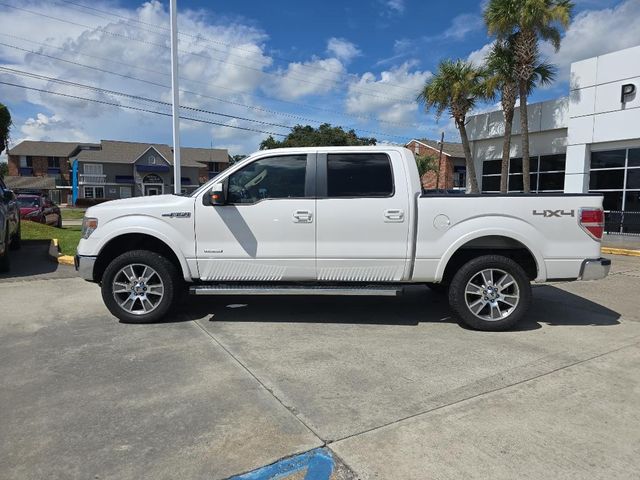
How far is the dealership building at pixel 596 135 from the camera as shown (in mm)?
16281

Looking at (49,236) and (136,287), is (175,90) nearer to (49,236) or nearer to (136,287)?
(49,236)

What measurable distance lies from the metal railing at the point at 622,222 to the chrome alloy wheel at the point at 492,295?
14.1m

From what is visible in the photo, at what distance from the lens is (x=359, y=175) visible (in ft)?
18.2

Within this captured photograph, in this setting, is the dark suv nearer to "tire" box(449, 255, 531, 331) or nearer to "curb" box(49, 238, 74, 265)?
"curb" box(49, 238, 74, 265)

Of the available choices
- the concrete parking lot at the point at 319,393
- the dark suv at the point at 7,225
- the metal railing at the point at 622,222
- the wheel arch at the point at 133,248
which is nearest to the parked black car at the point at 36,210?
the dark suv at the point at 7,225

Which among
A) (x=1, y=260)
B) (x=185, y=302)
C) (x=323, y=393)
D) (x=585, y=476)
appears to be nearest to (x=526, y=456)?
(x=585, y=476)

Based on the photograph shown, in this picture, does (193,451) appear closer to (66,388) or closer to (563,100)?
(66,388)

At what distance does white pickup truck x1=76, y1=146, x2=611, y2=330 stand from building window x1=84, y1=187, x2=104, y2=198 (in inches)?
2468

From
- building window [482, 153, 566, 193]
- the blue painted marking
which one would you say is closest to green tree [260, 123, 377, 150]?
building window [482, 153, 566, 193]

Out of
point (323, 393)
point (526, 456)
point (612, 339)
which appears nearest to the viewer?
point (526, 456)

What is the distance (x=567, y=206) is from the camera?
209 inches

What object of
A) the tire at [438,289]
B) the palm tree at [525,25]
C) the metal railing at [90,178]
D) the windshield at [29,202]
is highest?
the palm tree at [525,25]

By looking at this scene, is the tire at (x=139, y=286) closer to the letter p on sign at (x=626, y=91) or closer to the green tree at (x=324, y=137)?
the letter p on sign at (x=626, y=91)

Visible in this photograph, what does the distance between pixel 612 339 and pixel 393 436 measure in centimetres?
338
